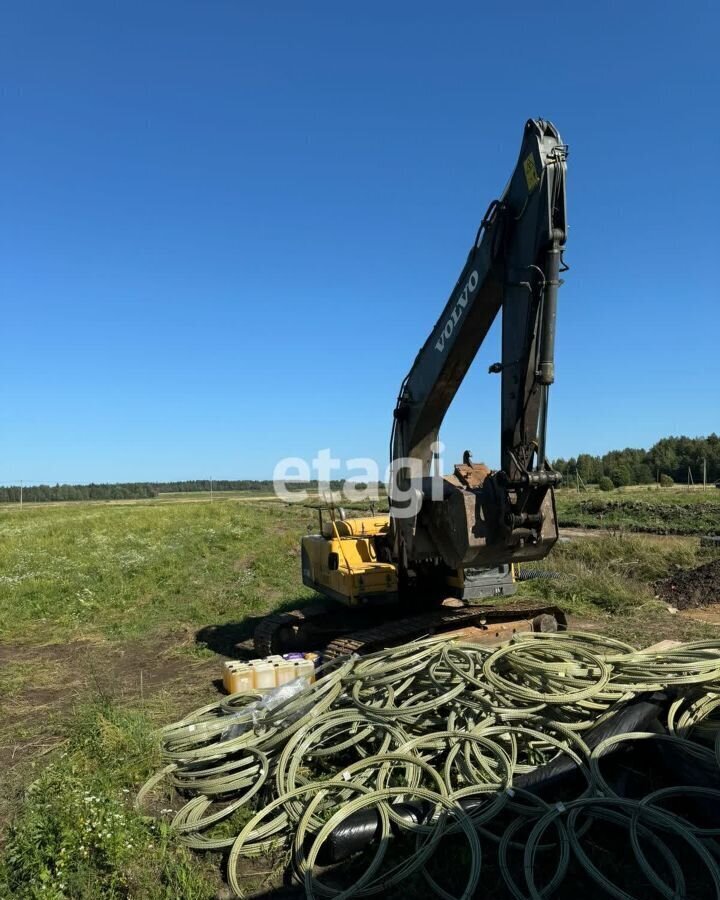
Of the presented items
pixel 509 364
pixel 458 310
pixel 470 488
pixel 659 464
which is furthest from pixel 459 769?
pixel 659 464

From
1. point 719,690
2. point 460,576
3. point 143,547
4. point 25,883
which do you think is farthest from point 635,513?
point 25,883

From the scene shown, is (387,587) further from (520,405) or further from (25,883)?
(25,883)

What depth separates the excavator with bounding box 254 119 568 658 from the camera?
6.11m

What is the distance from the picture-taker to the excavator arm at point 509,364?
603 cm

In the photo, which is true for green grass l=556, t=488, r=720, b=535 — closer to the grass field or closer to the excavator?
the grass field

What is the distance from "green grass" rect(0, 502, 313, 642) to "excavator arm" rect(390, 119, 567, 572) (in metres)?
7.56

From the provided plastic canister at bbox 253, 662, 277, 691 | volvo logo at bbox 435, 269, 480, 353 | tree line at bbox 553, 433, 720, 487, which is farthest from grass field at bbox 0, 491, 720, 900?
tree line at bbox 553, 433, 720, 487

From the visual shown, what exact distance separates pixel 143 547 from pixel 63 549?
273 cm

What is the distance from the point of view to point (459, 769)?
16.4 feet

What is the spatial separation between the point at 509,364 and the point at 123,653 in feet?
26.6

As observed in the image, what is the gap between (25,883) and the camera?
3.81 metres

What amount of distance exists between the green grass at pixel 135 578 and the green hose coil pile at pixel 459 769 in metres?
7.33

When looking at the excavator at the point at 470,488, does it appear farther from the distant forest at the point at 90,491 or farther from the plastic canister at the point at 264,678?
the distant forest at the point at 90,491

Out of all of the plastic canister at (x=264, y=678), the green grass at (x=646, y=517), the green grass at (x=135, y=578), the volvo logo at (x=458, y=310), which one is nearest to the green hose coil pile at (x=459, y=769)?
the plastic canister at (x=264, y=678)
